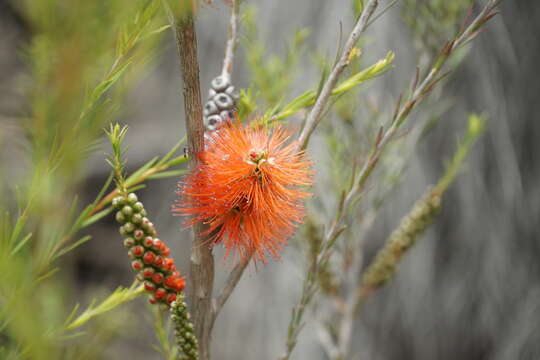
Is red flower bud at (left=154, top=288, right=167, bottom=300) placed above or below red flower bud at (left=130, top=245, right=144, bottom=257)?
below

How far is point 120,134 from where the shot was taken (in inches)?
8.6

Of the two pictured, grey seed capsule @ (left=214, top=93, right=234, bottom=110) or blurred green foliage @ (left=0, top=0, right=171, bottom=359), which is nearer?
blurred green foliage @ (left=0, top=0, right=171, bottom=359)

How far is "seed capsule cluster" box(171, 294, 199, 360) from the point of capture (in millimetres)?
224

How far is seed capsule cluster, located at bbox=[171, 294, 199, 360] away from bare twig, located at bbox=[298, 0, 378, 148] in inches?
4.3

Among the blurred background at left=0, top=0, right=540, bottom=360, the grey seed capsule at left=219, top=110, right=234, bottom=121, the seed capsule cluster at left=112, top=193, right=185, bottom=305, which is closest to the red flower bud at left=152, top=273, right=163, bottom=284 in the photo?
the seed capsule cluster at left=112, top=193, right=185, bottom=305

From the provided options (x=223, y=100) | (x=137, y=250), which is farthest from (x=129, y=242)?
(x=223, y=100)

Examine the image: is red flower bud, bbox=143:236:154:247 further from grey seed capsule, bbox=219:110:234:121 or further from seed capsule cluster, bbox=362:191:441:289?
seed capsule cluster, bbox=362:191:441:289

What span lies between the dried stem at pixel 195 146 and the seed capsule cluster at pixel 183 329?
2cm

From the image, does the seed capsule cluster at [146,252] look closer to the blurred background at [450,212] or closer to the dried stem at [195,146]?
the dried stem at [195,146]

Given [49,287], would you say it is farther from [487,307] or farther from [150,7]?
[487,307]

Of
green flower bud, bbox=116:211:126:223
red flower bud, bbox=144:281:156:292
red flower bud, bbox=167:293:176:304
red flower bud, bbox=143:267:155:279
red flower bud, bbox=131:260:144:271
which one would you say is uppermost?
green flower bud, bbox=116:211:126:223

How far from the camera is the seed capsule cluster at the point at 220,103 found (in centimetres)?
29

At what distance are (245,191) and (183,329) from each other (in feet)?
0.27

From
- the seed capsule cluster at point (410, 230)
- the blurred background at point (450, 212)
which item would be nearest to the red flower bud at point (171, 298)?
the seed capsule cluster at point (410, 230)
